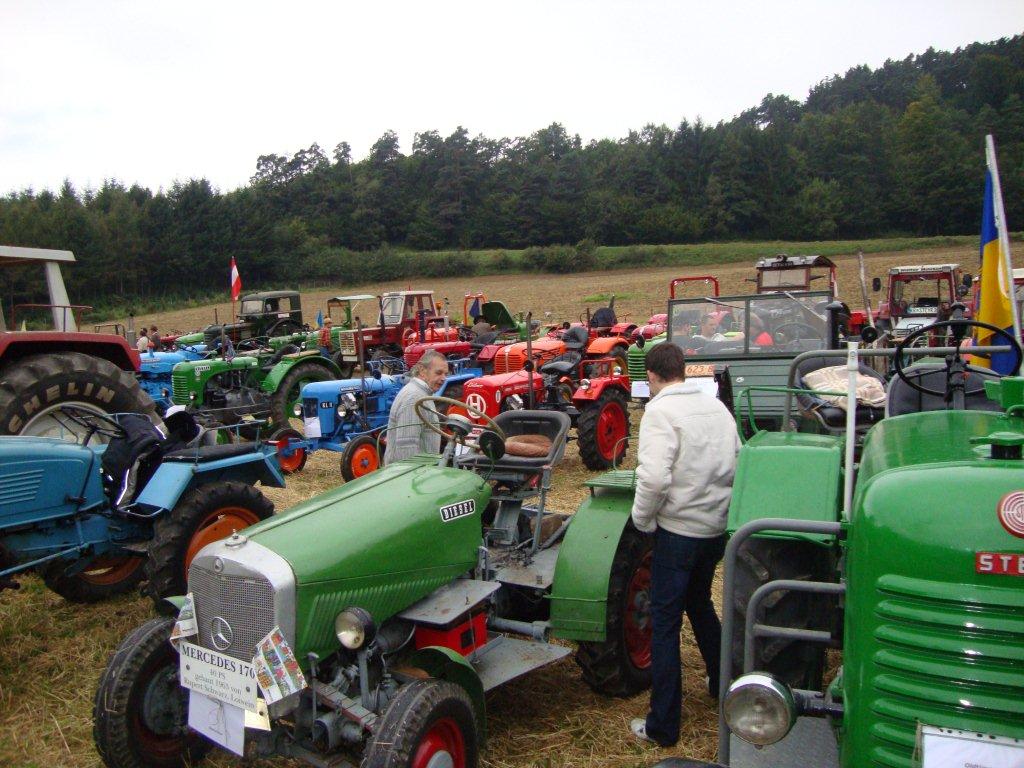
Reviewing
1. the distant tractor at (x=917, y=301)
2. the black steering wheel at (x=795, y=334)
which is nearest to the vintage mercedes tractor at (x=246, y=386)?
the black steering wheel at (x=795, y=334)

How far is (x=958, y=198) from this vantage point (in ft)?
160

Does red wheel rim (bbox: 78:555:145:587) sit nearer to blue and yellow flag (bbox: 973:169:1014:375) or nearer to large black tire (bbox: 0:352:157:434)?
large black tire (bbox: 0:352:157:434)

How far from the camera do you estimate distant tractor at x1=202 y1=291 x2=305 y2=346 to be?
16.4m

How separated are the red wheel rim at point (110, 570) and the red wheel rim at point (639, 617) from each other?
3062 mm

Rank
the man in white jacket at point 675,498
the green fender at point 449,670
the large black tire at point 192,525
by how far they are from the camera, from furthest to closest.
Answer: the large black tire at point 192,525, the man in white jacket at point 675,498, the green fender at point 449,670

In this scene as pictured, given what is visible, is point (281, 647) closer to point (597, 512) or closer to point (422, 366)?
point (597, 512)

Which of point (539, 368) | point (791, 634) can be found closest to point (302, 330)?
point (539, 368)

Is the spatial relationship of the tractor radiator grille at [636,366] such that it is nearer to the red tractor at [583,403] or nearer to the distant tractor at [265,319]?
the red tractor at [583,403]

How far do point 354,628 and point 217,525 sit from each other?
2087 millimetres

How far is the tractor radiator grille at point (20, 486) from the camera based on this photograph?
4.01 m

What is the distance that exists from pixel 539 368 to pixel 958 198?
4948 centimetres

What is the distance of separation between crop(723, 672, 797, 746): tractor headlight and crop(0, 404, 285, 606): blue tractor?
2.96m

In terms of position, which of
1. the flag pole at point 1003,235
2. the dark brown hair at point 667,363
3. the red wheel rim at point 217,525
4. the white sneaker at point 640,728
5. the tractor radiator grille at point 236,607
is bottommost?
the white sneaker at point 640,728

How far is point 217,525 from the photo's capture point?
4.20 meters
